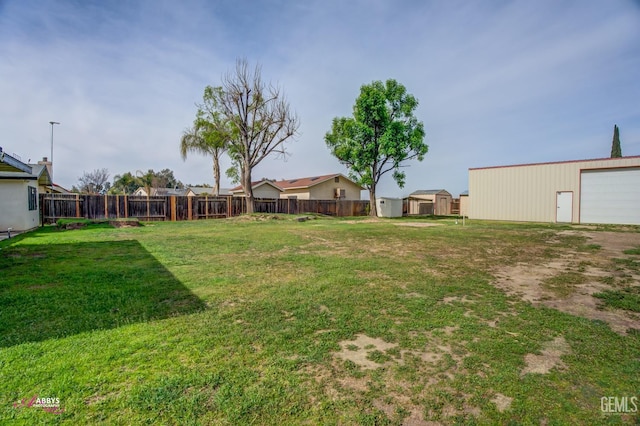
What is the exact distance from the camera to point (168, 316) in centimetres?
349

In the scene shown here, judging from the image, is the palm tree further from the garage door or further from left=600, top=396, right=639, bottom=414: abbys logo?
left=600, top=396, right=639, bottom=414: abbys logo

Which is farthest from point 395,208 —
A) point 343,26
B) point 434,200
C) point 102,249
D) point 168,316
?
point 168,316

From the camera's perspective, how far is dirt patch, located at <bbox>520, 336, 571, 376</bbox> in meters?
2.45

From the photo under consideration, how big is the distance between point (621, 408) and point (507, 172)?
2123cm

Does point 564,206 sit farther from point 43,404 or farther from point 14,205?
point 14,205

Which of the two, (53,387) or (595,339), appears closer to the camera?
(53,387)

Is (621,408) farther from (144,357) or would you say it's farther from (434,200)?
(434,200)

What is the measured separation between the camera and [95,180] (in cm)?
4541

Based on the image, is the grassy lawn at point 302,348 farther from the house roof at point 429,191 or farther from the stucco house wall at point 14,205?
the house roof at point 429,191

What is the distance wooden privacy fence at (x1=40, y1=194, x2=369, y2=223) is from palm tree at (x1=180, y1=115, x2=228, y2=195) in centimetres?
1142

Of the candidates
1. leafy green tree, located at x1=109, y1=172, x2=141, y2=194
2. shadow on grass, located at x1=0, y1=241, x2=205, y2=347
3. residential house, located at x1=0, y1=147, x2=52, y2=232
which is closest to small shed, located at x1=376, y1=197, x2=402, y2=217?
shadow on grass, located at x1=0, y1=241, x2=205, y2=347

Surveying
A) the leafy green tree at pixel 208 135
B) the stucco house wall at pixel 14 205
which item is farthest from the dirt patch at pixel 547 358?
the leafy green tree at pixel 208 135

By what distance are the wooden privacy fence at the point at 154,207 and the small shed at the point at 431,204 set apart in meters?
12.7

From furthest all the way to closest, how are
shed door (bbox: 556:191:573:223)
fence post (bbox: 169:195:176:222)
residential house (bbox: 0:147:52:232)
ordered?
fence post (bbox: 169:195:176:222), shed door (bbox: 556:191:573:223), residential house (bbox: 0:147:52:232)
